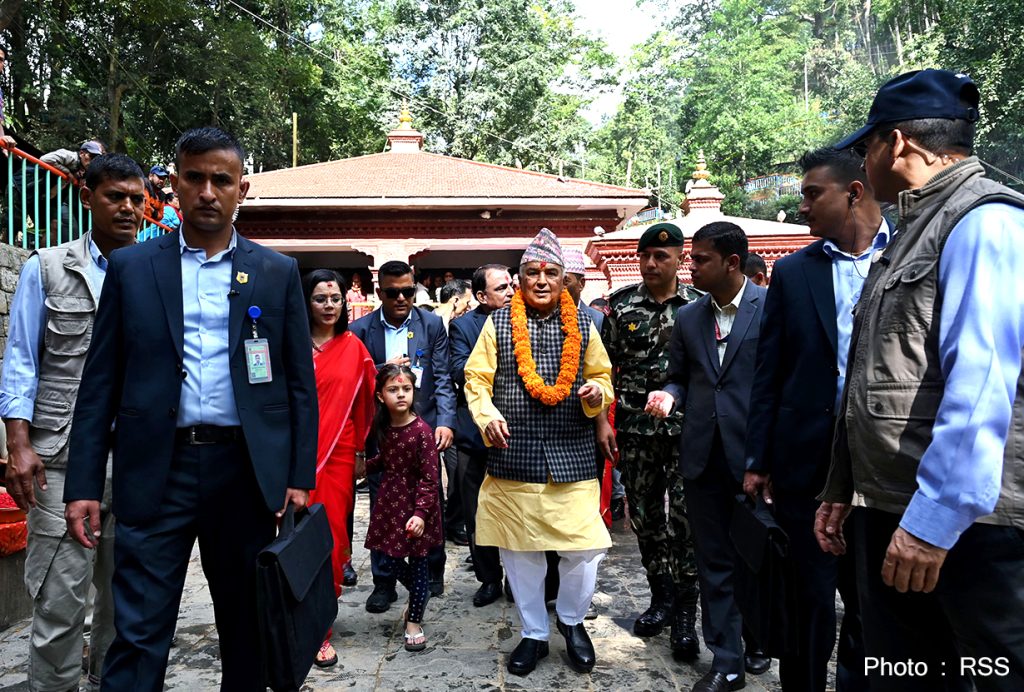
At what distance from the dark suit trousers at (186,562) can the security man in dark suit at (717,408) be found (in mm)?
1871

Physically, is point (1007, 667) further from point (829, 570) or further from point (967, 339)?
point (829, 570)

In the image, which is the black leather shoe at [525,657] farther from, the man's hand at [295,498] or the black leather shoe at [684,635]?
the man's hand at [295,498]

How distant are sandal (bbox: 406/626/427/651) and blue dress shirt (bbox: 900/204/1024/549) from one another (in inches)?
108

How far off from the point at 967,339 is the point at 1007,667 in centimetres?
74

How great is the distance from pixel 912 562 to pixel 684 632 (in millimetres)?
2243

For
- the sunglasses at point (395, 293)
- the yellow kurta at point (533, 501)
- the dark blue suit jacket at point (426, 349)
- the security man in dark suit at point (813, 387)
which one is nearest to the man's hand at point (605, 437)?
the yellow kurta at point (533, 501)

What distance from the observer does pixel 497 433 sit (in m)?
3.47

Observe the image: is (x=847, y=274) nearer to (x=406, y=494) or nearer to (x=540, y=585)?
(x=540, y=585)

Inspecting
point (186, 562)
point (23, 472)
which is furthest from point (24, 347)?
point (186, 562)

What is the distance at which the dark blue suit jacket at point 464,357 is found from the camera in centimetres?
504

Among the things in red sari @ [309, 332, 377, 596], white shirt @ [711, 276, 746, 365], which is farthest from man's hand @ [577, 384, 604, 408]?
red sari @ [309, 332, 377, 596]

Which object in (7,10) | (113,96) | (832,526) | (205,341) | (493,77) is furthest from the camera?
(493,77)

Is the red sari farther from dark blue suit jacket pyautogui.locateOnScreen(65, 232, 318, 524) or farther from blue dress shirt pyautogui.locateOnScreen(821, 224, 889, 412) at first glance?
blue dress shirt pyautogui.locateOnScreen(821, 224, 889, 412)

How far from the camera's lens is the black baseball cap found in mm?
1917
